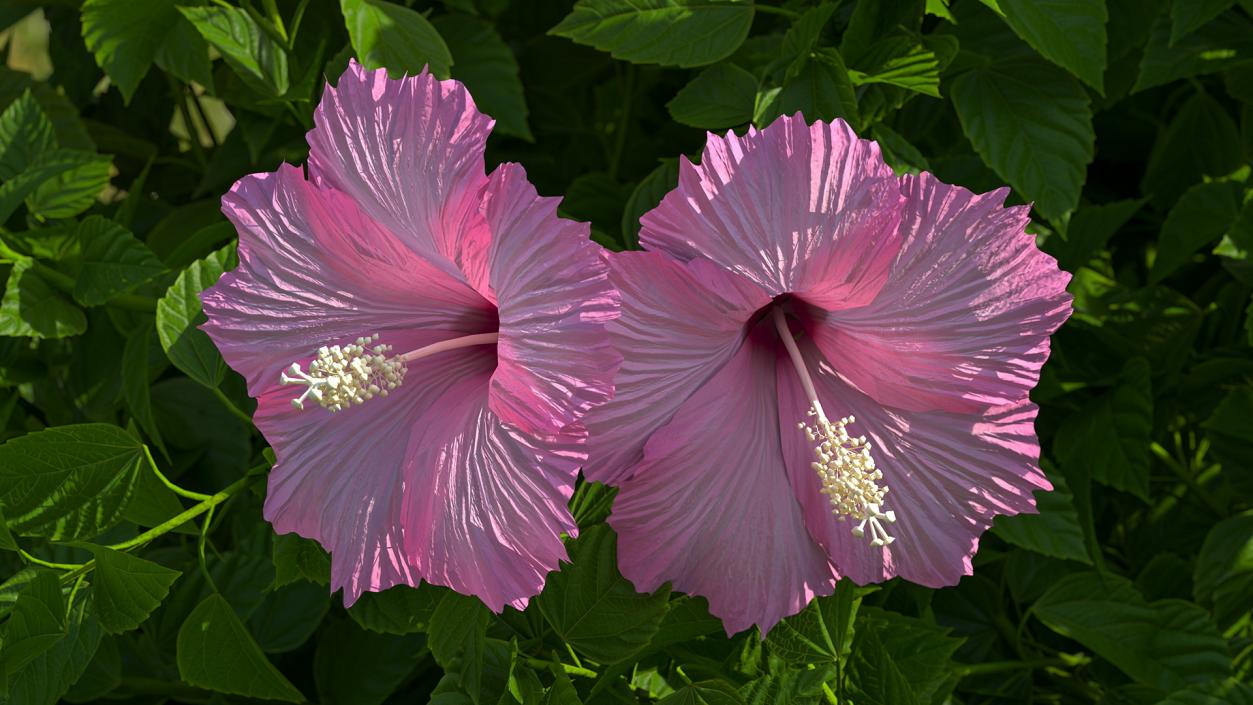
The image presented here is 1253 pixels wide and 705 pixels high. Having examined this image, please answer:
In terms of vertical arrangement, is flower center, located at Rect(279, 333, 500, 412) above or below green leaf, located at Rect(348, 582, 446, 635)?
above

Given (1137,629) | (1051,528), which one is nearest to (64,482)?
(1051,528)

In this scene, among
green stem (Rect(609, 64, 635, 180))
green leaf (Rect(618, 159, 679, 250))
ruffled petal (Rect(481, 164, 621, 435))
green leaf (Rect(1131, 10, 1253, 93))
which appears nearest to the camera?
ruffled petal (Rect(481, 164, 621, 435))

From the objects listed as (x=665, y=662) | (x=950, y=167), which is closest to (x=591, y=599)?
(x=665, y=662)

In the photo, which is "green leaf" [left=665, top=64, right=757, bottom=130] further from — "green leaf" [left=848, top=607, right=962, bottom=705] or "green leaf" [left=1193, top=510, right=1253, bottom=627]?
"green leaf" [left=1193, top=510, right=1253, bottom=627]

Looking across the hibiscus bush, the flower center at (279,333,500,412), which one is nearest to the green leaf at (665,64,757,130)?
the hibiscus bush

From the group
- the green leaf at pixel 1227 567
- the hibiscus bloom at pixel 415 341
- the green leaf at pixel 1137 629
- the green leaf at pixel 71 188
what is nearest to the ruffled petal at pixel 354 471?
the hibiscus bloom at pixel 415 341

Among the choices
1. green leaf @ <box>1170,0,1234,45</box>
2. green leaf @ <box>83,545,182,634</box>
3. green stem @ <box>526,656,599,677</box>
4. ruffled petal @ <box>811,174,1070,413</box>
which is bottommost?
green leaf @ <box>83,545,182,634</box>
